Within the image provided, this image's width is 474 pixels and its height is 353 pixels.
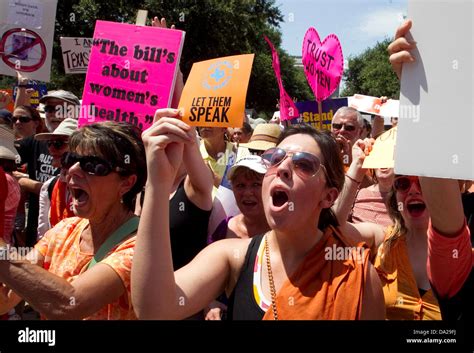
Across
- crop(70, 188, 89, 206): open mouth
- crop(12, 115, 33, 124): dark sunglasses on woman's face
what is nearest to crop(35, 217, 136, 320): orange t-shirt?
crop(70, 188, 89, 206): open mouth

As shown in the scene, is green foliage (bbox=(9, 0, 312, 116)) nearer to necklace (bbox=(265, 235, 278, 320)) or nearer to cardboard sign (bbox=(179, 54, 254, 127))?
cardboard sign (bbox=(179, 54, 254, 127))

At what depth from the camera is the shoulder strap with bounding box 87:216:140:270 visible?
7.83 ft

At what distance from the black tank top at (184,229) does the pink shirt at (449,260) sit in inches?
47.8

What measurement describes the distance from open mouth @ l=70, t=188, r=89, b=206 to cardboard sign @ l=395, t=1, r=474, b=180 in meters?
1.34

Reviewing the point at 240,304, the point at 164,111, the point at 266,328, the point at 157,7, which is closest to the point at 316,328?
the point at 266,328

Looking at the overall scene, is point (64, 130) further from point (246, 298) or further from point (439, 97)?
point (439, 97)

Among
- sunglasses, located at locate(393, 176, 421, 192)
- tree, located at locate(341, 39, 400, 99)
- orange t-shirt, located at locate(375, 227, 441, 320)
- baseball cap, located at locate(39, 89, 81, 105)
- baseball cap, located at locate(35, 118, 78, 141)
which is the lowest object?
orange t-shirt, located at locate(375, 227, 441, 320)

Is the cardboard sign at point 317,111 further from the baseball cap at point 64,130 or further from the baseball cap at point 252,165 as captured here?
the baseball cap at point 252,165

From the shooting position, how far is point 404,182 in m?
2.80

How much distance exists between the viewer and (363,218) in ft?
12.4

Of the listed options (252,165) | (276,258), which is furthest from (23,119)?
(276,258)

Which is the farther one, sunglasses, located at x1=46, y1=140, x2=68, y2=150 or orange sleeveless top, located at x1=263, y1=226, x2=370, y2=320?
sunglasses, located at x1=46, y1=140, x2=68, y2=150

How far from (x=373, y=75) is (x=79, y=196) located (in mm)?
53498

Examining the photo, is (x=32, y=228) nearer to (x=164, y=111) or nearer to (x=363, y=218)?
(x=363, y=218)
